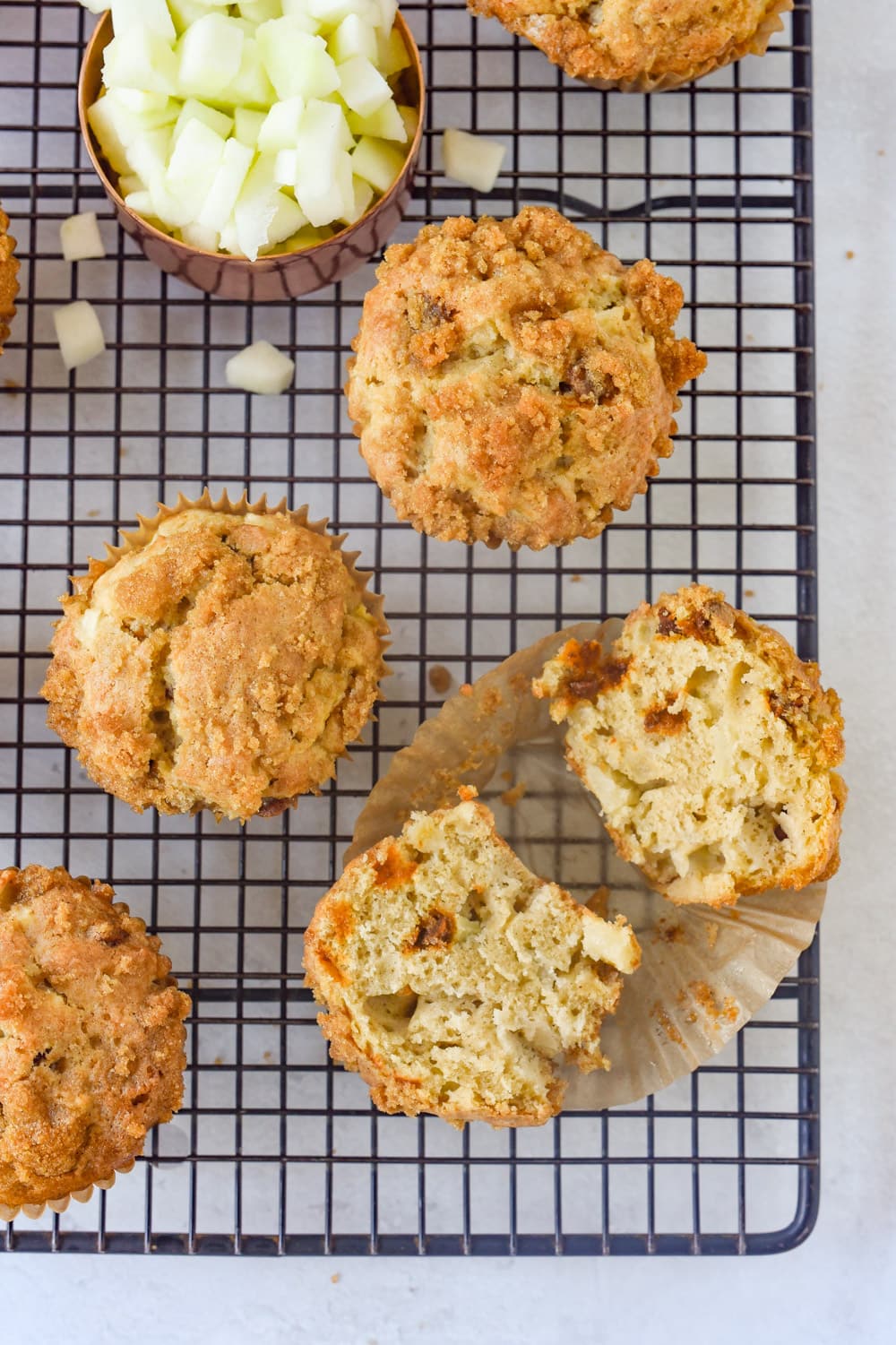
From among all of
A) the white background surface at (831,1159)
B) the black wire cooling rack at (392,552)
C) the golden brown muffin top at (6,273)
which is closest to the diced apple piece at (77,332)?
the black wire cooling rack at (392,552)

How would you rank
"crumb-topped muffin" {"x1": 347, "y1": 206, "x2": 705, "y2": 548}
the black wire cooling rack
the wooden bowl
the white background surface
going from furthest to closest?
the white background surface
the black wire cooling rack
the wooden bowl
"crumb-topped muffin" {"x1": 347, "y1": 206, "x2": 705, "y2": 548}

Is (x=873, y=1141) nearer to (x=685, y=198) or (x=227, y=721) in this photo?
A: (x=227, y=721)

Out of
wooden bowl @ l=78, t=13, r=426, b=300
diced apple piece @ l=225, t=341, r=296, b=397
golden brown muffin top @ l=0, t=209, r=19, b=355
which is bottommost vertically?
diced apple piece @ l=225, t=341, r=296, b=397

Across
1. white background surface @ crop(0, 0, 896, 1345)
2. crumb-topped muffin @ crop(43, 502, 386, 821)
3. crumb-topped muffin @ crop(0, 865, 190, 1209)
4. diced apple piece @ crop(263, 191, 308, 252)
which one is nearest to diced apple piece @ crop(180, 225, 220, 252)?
diced apple piece @ crop(263, 191, 308, 252)

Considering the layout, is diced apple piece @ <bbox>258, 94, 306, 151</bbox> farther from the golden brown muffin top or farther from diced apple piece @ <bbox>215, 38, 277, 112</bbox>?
the golden brown muffin top

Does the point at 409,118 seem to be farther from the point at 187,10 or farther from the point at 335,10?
the point at 187,10

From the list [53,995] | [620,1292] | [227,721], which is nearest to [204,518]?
[227,721]

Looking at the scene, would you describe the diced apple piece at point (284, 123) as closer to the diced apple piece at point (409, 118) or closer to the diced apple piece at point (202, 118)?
the diced apple piece at point (202, 118)
